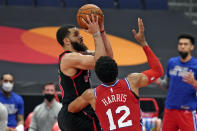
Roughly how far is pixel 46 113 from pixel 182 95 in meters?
2.68

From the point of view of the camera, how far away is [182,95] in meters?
7.84

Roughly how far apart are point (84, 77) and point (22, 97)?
4.84 m

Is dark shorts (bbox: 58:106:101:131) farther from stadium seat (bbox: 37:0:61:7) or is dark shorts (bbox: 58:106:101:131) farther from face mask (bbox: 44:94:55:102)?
stadium seat (bbox: 37:0:61:7)

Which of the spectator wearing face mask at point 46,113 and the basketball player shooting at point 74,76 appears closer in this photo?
the basketball player shooting at point 74,76

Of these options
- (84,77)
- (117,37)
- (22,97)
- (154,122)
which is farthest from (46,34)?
(84,77)

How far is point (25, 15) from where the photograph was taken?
12852 mm

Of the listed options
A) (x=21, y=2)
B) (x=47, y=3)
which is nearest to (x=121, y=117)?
(x=47, y=3)

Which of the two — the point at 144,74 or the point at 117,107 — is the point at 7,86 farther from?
the point at 117,107

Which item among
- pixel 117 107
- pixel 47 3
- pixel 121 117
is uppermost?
pixel 47 3

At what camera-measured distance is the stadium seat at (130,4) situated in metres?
13.9

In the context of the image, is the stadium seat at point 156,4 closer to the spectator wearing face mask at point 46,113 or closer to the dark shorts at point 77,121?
the spectator wearing face mask at point 46,113

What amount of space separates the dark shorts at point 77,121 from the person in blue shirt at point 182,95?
107 inches

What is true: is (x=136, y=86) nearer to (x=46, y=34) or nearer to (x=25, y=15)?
(x=46, y=34)

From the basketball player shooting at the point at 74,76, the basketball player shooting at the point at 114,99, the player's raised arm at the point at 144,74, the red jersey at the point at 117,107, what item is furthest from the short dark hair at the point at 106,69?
the basketball player shooting at the point at 74,76
